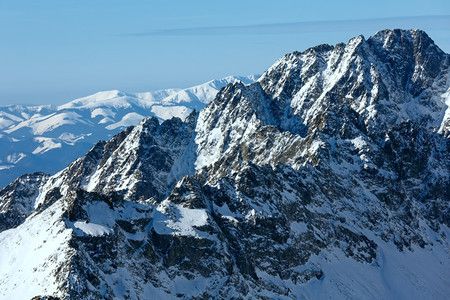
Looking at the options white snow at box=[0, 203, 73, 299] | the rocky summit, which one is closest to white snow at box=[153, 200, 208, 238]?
the rocky summit

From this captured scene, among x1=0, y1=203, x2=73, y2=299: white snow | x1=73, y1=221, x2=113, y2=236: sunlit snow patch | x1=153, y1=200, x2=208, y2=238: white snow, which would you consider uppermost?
x1=153, y1=200, x2=208, y2=238: white snow

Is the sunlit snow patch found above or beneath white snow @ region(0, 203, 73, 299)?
above

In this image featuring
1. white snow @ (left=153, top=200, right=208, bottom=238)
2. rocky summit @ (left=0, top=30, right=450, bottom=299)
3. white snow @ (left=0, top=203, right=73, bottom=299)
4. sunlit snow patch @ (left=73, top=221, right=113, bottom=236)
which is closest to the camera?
white snow @ (left=0, top=203, right=73, bottom=299)

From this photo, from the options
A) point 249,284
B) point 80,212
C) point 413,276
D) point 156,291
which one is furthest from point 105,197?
point 413,276

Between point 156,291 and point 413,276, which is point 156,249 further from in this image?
point 413,276

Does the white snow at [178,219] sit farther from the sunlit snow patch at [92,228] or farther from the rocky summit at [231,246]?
the sunlit snow patch at [92,228]

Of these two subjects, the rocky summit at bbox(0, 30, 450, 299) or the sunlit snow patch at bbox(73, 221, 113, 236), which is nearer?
the rocky summit at bbox(0, 30, 450, 299)

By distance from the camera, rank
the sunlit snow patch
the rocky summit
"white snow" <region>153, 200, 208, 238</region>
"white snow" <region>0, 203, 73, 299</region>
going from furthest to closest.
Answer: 1. "white snow" <region>153, 200, 208, 238</region>
2. the sunlit snow patch
3. the rocky summit
4. "white snow" <region>0, 203, 73, 299</region>

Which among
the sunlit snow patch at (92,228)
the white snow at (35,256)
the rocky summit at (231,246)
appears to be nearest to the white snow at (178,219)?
the rocky summit at (231,246)

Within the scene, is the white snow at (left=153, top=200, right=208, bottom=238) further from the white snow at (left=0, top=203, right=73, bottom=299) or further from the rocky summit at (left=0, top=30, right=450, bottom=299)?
the white snow at (left=0, top=203, right=73, bottom=299)

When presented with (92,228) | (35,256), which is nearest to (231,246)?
(92,228)

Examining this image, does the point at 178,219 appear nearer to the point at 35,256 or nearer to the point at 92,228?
the point at 92,228
